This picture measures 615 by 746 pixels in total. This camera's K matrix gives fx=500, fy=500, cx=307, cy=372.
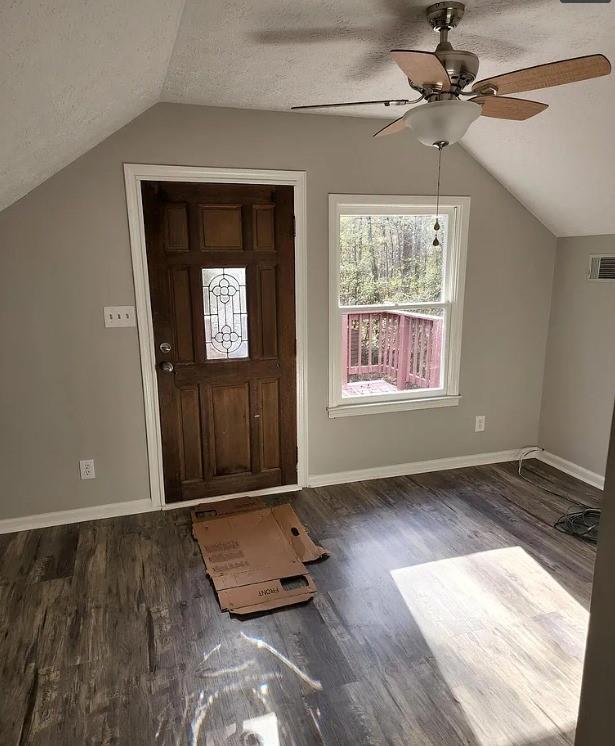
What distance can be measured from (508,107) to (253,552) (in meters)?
2.42

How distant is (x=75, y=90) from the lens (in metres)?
1.76

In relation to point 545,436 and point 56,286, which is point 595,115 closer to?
point 545,436

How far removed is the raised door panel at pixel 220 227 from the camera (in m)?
3.02

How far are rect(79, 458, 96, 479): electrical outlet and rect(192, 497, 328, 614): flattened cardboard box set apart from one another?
678 millimetres

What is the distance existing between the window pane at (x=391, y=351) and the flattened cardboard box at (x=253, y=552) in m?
1.05

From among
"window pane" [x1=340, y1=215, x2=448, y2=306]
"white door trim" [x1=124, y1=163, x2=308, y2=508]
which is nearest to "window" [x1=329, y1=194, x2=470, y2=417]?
"window pane" [x1=340, y1=215, x2=448, y2=306]

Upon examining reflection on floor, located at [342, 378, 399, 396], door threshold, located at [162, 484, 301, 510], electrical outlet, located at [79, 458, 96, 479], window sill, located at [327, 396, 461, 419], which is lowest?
door threshold, located at [162, 484, 301, 510]

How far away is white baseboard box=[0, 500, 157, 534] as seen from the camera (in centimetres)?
299

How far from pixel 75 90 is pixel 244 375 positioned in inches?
73.1

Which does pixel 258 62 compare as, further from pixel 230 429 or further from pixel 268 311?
pixel 230 429

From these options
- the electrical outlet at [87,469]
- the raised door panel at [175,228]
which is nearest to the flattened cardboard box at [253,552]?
the electrical outlet at [87,469]

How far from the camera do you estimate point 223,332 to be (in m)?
3.18

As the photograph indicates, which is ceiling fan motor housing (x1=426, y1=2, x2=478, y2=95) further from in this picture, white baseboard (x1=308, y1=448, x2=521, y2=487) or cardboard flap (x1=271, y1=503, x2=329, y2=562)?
white baseboard (x1=308, y1=448, x2=521, y2=487)

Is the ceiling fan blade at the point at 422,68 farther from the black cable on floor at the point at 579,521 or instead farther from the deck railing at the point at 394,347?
the black cable on floor at the point at 579,521
